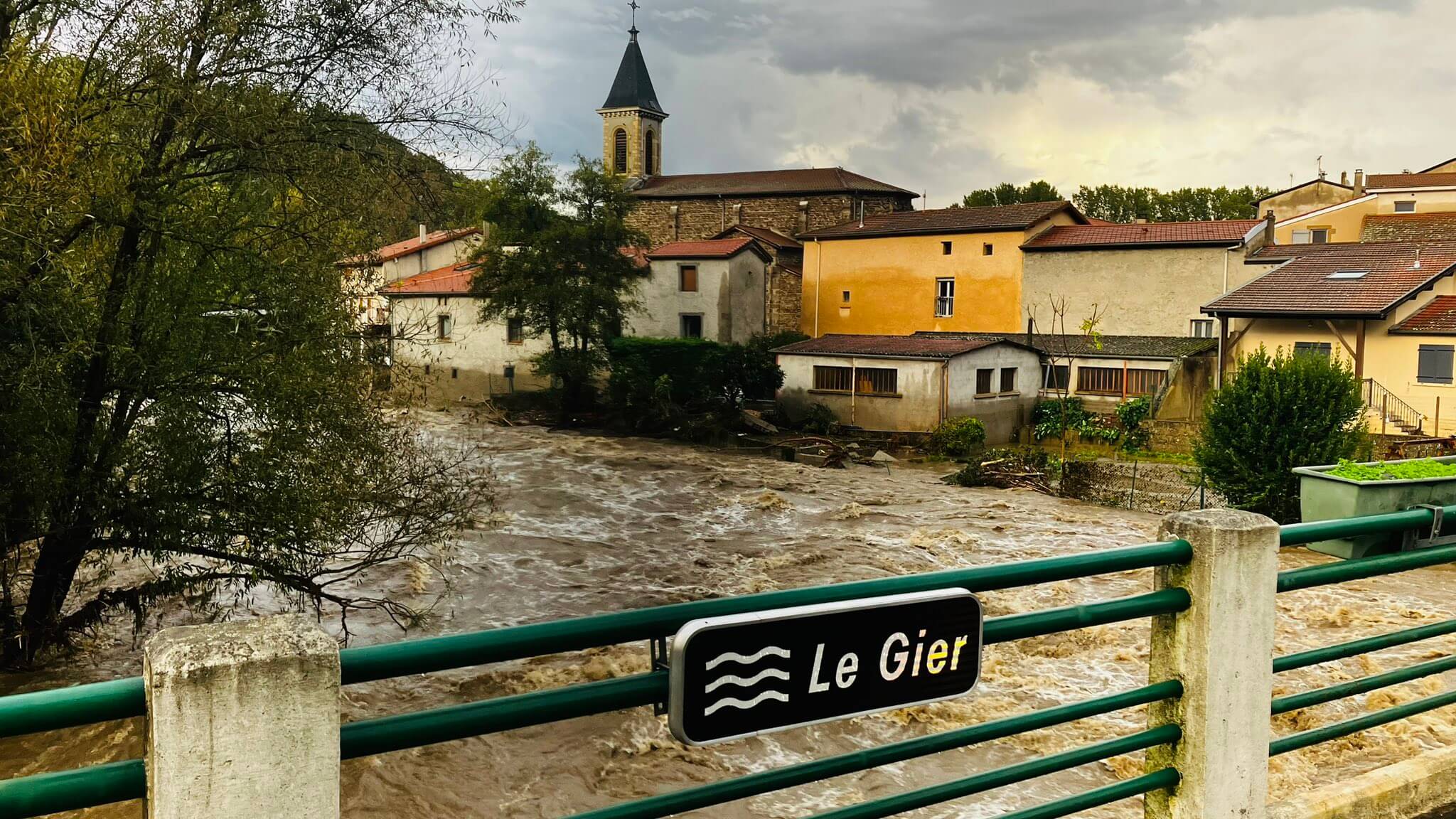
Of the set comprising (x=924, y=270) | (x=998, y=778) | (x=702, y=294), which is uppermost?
(x=924, y=270)

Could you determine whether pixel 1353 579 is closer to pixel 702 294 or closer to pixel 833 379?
pixel 833 379

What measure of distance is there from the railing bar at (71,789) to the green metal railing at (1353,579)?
2.60m

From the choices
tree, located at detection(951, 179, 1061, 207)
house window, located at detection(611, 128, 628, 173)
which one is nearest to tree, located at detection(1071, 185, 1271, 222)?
tree, located at detection(951, 179, 1061, 207)

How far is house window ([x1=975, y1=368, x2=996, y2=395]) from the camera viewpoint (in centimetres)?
2997

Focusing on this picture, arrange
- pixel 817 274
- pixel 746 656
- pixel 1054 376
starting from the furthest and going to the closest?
pixel 817 274, pixel 1054 376, pixel 746 656

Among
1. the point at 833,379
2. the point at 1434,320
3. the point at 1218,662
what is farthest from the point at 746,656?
A: the point at 833,379

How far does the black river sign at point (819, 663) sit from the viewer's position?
1.92 m

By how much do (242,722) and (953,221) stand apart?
37452mm

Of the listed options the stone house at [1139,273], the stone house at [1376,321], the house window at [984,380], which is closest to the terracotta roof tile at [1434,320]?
the stone house at [1376,321]

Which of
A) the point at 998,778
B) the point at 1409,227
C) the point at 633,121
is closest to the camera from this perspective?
the point at 998,778

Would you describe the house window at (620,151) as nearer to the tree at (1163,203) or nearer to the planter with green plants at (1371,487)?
the tree at (1163,203)

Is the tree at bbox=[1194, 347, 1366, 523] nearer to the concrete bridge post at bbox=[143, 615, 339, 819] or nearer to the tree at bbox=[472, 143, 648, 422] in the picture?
the concrete bridge post at bbox=[143, 615, 339, 819]

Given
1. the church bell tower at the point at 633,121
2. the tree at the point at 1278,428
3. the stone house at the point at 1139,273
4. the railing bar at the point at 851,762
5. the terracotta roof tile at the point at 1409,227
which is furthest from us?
the church bell tower at the point at 633,121

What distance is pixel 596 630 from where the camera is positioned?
74.5 inches
